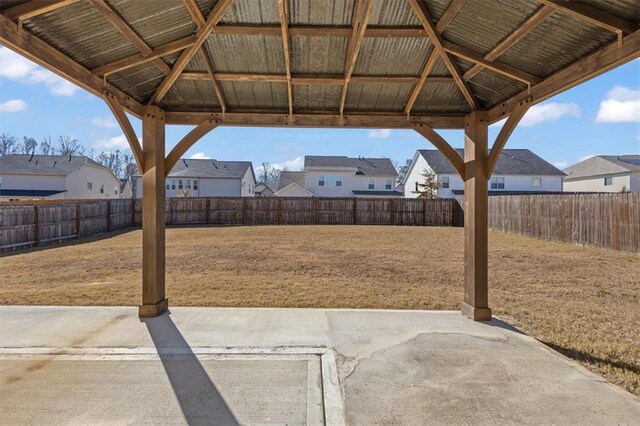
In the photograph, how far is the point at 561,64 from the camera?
371 centimetres

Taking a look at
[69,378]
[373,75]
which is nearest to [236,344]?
[69,378]

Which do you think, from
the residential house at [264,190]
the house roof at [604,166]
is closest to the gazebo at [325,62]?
the house roof at [604,166]

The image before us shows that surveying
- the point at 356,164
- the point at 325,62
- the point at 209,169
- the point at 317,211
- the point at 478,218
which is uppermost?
the point at 356,164

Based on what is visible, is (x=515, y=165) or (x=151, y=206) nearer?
(x=151, y=206)

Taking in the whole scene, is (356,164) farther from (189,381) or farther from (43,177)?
(189,381)

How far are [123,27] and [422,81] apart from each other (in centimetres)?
336

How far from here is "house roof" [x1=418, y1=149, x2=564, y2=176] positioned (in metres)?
31.8

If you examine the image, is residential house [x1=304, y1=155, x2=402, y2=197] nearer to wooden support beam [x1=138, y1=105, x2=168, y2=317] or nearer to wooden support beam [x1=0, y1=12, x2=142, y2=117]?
wooden support beam [x1=138, y1=105, x2=168, y2=317]

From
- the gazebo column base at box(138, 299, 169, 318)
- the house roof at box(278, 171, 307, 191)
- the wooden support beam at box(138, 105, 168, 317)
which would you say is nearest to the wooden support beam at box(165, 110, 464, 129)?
the wooden support beam at box(138, 105, 168, 317)

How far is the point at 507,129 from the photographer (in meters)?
4.51

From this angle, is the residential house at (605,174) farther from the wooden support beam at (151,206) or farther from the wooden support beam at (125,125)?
the wooden support beam at (125,125)

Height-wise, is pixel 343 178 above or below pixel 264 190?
above

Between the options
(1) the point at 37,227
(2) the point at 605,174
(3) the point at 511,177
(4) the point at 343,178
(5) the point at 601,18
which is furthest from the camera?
(4) the point at 343,178

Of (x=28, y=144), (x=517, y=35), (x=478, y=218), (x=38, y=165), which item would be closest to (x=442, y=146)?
(x=478, y=218)
